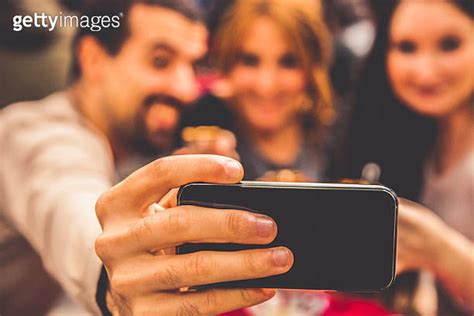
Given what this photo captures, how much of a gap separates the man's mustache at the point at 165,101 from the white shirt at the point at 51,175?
88mm

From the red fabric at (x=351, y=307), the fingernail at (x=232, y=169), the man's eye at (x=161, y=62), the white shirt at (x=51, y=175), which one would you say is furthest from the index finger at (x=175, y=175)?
the red fabric at (x=351, y=307)

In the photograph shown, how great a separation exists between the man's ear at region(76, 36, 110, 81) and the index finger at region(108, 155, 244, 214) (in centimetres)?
39

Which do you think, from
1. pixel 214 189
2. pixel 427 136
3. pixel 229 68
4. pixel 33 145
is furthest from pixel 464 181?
pixel 33 145

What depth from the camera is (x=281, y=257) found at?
416 mm

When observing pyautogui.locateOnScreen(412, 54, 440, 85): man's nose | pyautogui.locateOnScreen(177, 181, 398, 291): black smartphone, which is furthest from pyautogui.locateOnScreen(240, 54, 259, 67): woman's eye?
pyautogui.locateOnScreen(177, 181, 398, 291): black smartphone

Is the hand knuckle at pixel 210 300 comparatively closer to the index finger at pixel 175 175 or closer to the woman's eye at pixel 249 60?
the index finger at pixel 175 175

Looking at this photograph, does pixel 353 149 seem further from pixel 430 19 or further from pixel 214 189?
pixel 214 189

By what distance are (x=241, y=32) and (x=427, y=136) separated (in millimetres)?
316

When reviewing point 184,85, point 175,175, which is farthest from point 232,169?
point 184,85

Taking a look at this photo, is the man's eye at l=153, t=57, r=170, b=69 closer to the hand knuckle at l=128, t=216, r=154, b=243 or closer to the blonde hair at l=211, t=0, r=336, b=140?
the blonde hair at l=211, t=0, r=336, b=140

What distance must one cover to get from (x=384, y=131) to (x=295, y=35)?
19 cm

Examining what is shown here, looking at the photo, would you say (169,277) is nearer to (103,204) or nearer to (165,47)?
(103,204)

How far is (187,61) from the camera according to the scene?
2.52 feet

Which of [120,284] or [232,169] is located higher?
[232,169]
